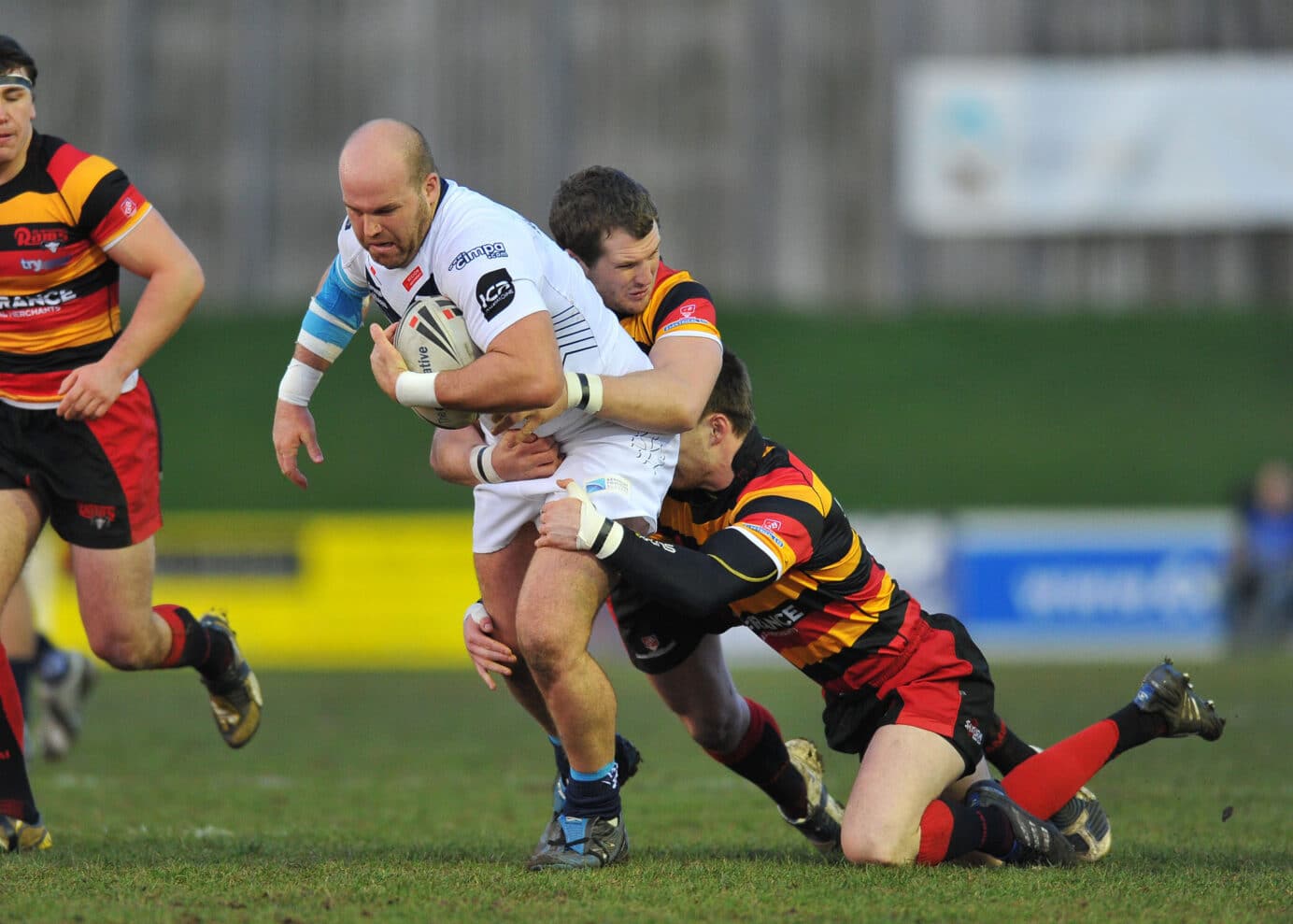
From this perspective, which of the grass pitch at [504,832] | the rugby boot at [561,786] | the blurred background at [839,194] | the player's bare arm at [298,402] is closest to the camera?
the grass pitch at [504,832]

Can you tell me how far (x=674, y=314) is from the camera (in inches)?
189

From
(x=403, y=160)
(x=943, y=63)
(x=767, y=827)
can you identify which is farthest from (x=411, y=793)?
(x=943, y=63)

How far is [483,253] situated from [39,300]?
5.47ft

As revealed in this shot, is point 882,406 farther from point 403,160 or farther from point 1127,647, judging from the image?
point 403,160

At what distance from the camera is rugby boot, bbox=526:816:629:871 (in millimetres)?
4480

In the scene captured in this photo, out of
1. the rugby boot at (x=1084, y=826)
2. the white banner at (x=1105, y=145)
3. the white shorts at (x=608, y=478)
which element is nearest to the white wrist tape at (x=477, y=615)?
the white shorts at (x=608, y=478)

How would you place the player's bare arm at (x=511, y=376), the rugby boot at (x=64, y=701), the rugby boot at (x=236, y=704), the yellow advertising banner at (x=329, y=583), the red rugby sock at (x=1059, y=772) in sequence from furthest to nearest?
the yellow advertising banner at (x=329, y=583) → the rugby boot at (x=64, y=701) → the rugby boot at (x=236, y=704) → the red rugby sock at (x=1059, y=772) → the player's bare arm at (x=511, y=376)

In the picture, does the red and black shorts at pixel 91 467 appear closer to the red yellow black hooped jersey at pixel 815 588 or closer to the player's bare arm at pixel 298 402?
the player's bare arm at pixel 298 402

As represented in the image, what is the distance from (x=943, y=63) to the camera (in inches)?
811

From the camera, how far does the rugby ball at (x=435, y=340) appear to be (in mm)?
4426

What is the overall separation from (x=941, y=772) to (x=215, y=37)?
1933cm

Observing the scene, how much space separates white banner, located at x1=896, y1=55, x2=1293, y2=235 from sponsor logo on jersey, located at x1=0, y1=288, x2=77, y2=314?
16.4 metres

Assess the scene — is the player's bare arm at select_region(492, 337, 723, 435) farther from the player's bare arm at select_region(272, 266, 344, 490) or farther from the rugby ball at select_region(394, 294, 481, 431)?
the player's bare arm at select_region(272, 266, 344, 490)

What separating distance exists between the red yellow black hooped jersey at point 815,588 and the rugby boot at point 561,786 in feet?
1.76
